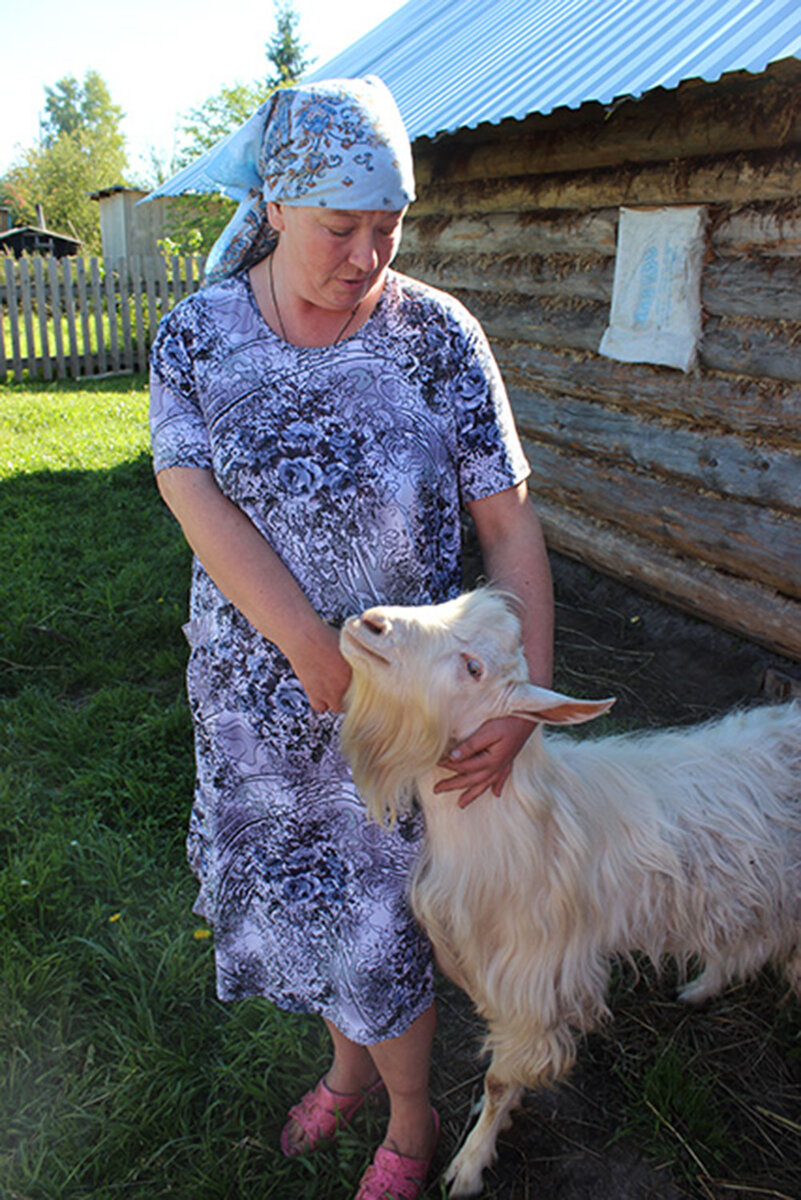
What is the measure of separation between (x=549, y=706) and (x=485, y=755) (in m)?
0.19

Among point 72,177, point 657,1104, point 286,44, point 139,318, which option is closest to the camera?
point 657,1104

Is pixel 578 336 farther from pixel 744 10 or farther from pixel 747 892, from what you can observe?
pixel 747 892

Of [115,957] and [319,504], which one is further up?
[319,504]

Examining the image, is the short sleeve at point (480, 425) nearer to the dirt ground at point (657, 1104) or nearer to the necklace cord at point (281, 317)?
the necklace cord at point (281, 317)

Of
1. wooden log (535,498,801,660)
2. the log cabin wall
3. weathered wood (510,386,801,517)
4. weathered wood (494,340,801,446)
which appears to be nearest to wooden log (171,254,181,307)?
the log cabin wall

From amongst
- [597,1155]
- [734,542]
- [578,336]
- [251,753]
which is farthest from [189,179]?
[597,1155]

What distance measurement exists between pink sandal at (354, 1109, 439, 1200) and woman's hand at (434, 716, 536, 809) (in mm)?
1061

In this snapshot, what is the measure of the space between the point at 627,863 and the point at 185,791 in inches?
85.1

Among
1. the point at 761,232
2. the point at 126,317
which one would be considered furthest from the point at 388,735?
the point at 126,317

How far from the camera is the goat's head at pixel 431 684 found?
5.41 feet

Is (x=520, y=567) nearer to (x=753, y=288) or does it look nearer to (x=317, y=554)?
(x=317, y=554)

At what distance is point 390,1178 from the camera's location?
7.27ft

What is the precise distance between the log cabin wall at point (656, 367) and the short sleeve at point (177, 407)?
2.74 meters

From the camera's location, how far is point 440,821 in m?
1.96
